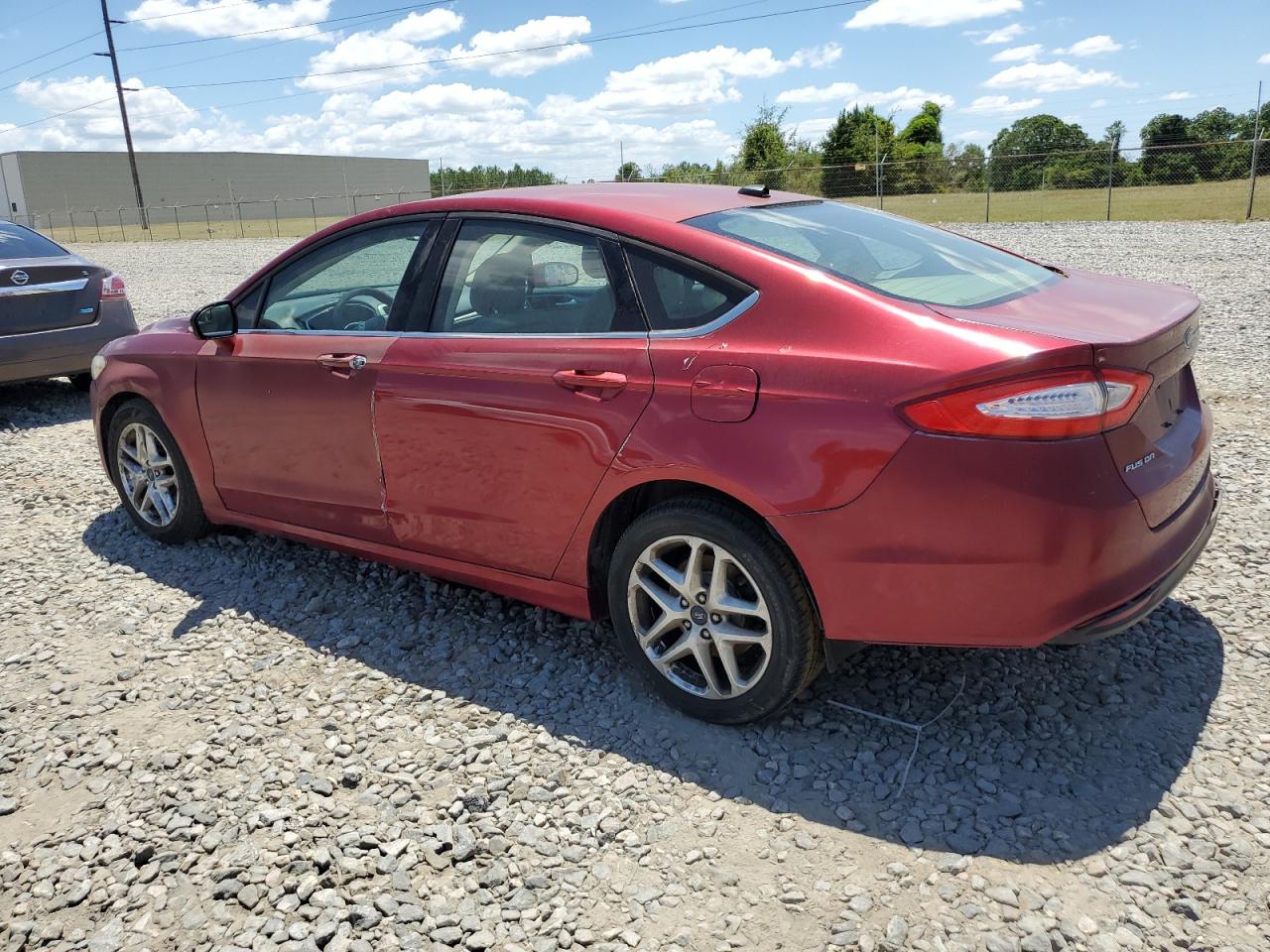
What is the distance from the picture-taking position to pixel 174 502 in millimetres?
4953

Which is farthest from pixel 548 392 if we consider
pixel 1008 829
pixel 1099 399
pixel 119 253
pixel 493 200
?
pixel 119 253

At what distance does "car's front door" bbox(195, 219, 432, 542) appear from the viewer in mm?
3836

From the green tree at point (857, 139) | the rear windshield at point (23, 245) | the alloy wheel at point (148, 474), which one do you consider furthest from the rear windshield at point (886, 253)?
the green tree at point (857, 139)

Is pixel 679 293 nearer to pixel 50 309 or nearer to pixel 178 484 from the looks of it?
pixel 178 484

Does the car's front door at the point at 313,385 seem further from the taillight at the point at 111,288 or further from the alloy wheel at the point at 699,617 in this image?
the taillight at the point at 111,288

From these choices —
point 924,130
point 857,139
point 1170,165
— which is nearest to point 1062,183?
point 1170,165

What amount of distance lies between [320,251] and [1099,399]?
3075mm

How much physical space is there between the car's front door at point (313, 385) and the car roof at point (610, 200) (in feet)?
0.89

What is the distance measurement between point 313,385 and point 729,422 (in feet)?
6.30

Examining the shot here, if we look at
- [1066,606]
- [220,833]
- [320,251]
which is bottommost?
[220,833]

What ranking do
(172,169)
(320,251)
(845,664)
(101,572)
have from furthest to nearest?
(172,169)
(101,572)
(320,251)
(845,664)

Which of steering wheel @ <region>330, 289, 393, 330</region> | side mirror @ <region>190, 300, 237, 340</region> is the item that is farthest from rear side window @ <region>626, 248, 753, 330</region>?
side mirror @ <region>190, 300, 237, 340</region>

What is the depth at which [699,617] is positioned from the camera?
10.1 feet

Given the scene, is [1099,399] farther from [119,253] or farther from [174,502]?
[119,253]
